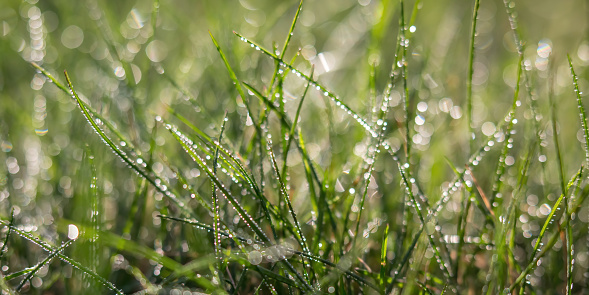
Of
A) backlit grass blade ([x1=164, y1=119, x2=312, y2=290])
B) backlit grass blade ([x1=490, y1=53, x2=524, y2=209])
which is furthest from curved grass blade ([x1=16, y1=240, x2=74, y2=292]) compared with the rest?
backlit grass blade ([x1=490, y1=53, x2=524, y2=209])

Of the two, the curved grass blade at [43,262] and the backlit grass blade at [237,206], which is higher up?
the backlit grass blade at [237,206]

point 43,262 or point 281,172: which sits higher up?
point 281,172

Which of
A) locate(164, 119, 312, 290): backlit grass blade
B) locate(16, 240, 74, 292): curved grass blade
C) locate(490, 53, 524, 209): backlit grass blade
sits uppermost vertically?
locate(490, 53, 524, 209): backlit grass blade

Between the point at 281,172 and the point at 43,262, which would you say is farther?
the point at 281,172

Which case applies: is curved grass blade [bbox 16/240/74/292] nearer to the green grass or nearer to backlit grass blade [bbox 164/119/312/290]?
the green grass

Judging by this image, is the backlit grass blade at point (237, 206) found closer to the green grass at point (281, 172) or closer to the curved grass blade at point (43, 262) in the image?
the green grass at point (281, 172)

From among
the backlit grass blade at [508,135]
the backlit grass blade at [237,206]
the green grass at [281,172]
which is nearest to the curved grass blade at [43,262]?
the green grass at [281,172]

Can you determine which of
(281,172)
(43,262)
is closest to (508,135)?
(281,172)

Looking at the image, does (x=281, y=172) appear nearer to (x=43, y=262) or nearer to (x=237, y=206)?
(x=237, y=206)

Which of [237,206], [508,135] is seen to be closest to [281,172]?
[237,206]
